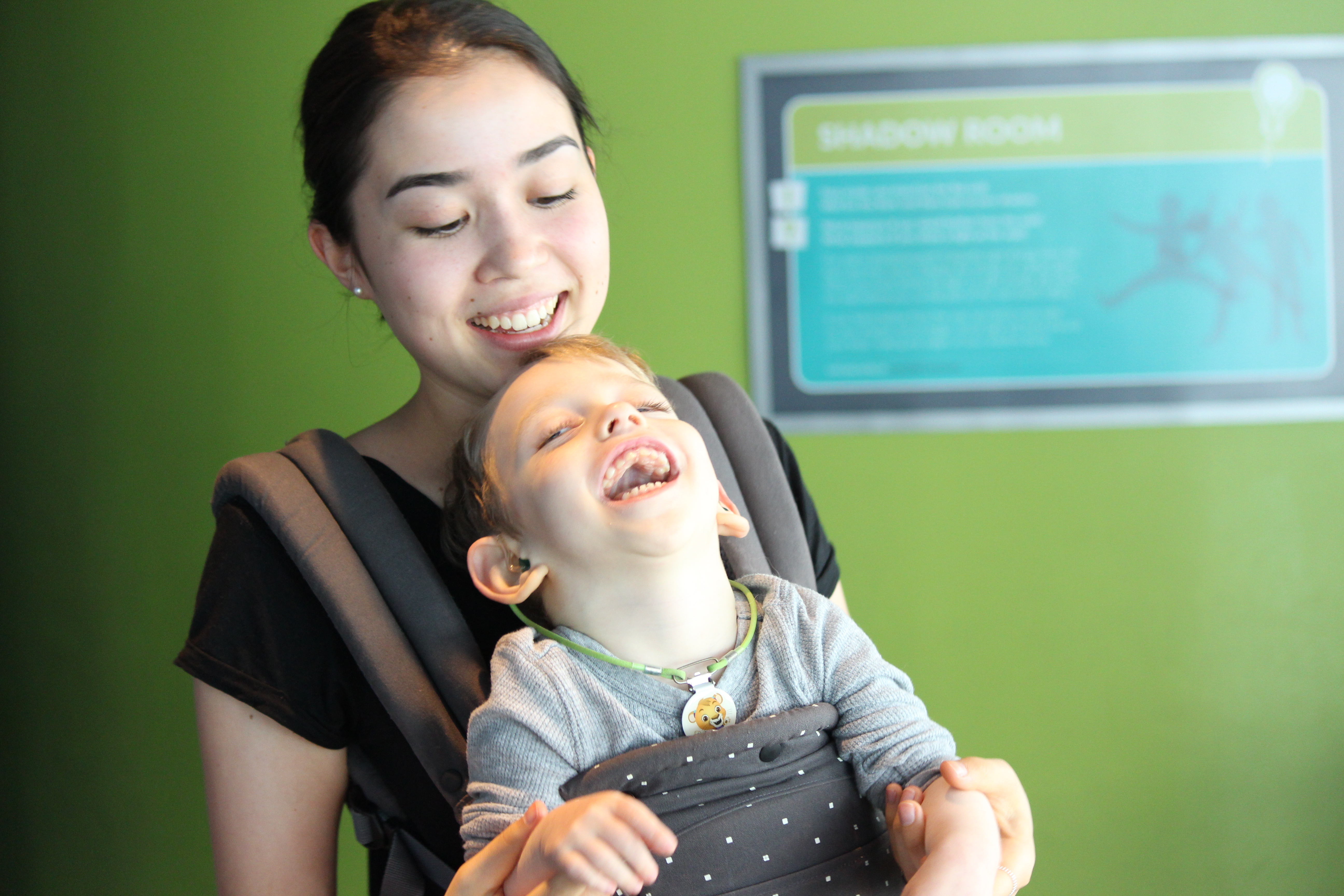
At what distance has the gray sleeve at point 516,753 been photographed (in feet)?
2.66

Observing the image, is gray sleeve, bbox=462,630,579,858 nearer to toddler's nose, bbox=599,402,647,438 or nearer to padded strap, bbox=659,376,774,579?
toddler's nose, bbox=599,402,647,438

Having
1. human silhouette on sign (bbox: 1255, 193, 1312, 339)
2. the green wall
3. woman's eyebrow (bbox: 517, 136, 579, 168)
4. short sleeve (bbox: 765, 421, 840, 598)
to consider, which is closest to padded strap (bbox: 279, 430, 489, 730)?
woman's eyebrow (bbox: 517, 136, 579, 168)

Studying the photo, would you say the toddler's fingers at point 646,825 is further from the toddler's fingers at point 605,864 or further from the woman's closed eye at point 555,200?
the woman's closed eye at point 555,200

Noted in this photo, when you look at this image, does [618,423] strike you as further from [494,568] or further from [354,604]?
[354,604]

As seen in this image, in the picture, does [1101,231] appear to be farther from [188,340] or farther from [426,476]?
[188,340]

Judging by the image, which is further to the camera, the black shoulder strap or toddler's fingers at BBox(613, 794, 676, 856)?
the black shoulder strap

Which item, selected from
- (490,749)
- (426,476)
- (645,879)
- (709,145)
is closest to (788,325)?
(709,145)

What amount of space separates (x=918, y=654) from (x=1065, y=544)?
15.7 inches

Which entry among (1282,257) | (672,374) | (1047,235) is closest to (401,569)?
(672,374)

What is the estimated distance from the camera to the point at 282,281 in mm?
2201

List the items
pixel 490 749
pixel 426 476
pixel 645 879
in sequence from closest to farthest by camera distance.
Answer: pixel 645 879 → pixel 490 749 → pixel 426 476

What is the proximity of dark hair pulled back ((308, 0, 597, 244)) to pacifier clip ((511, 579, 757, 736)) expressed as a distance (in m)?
0.54

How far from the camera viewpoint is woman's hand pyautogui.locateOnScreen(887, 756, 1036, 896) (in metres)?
0.82

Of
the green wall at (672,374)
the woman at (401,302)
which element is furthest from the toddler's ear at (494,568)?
the green wall at (672,374)
